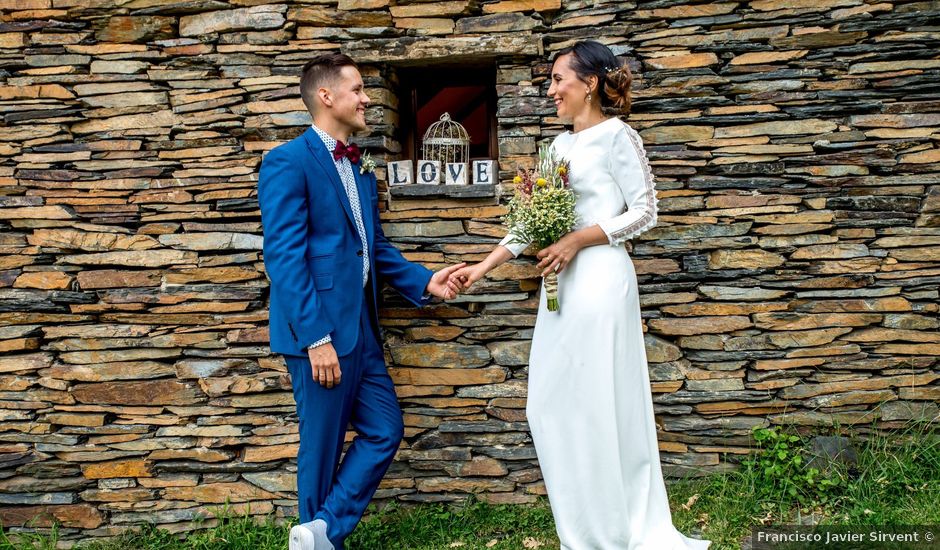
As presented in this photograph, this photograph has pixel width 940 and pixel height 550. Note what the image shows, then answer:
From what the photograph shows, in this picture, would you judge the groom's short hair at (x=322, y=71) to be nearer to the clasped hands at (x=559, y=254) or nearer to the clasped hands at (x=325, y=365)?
the clasped hands at (x=325, y=365)

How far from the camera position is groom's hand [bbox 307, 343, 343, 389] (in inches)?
135

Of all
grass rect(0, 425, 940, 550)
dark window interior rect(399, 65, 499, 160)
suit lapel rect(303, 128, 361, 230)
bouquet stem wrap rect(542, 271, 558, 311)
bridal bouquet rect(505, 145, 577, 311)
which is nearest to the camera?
bridal bouquet rect(505, 145, 577, 311)

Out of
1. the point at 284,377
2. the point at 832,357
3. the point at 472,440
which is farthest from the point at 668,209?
the point at 284,377

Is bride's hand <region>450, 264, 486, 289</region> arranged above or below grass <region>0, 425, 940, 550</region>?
above

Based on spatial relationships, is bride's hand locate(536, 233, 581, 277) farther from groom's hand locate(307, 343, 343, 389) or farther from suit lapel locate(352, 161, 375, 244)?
groom's hand locate(307, 343, 343, 389)

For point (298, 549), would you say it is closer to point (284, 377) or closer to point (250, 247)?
point (284, 377)

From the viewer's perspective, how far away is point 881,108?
4.05 meters

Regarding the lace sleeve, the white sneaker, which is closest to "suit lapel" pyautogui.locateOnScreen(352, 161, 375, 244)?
the lace sleeve

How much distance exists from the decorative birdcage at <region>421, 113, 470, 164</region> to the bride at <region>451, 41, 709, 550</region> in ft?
3.05

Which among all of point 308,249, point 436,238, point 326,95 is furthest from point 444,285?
point 326,95

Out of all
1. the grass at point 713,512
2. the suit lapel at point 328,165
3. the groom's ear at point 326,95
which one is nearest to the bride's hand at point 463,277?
the suit lapel at point 328,165

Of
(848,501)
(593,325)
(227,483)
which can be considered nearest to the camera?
(593,325)

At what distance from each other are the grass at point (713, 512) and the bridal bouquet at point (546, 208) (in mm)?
1452

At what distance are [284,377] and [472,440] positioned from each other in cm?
115
